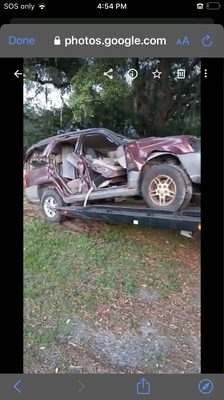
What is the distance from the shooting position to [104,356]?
1.33 metres

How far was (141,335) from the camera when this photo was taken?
1.40 m

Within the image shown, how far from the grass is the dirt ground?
3 centimetres

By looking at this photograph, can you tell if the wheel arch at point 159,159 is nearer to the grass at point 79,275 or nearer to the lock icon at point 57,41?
the grass at point 79,275

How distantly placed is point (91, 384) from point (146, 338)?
35 cm

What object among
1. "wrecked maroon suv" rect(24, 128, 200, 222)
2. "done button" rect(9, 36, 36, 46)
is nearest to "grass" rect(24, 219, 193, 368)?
"wrecked maroon suv" rect(24, 128, 200, 222)

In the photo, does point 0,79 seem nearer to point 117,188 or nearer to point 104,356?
point 117,188

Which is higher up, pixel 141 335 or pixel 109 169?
pixel 109 169

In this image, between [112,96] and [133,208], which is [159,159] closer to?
[133,208]

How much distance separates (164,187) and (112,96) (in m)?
0.60

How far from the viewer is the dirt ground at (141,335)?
125cm
